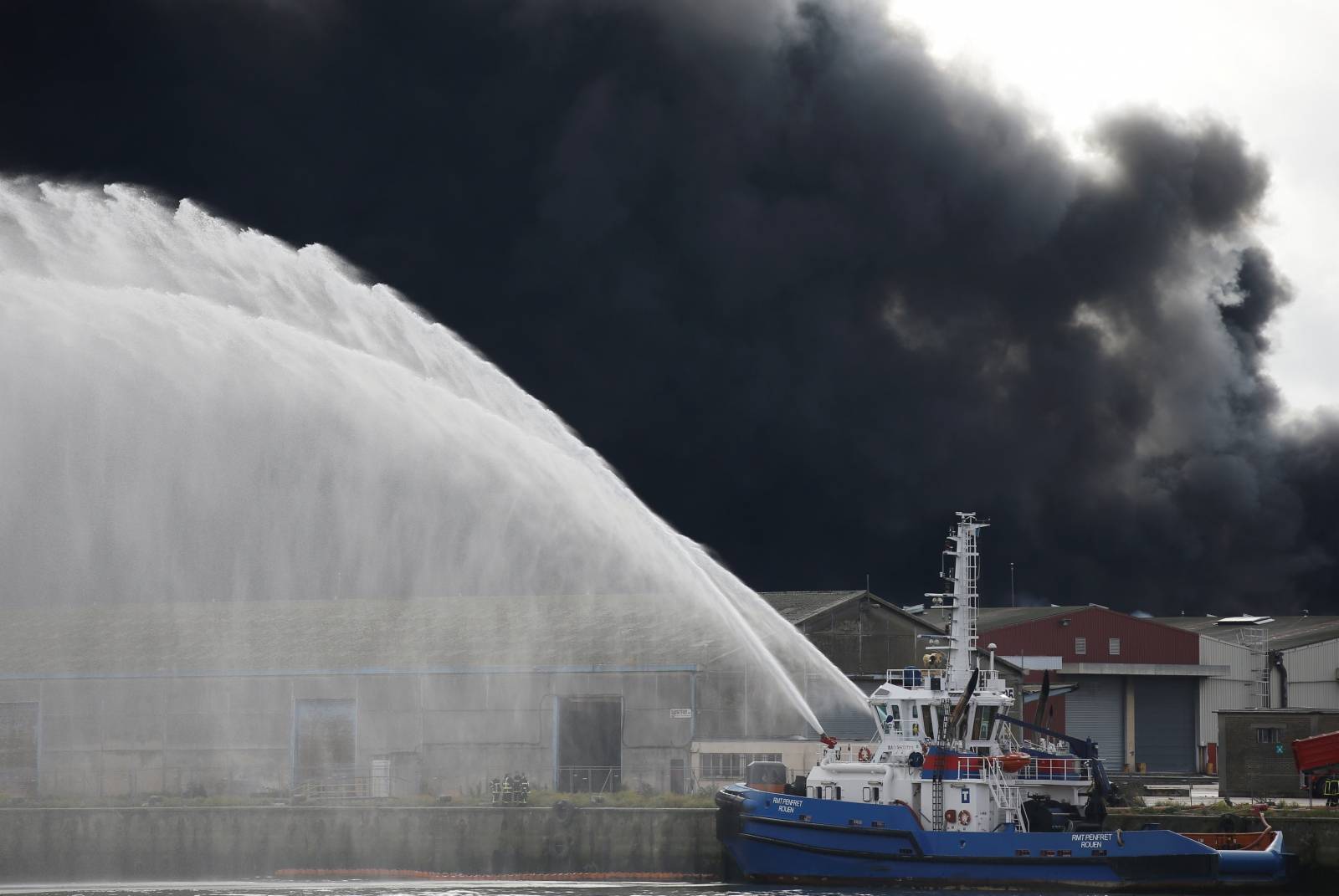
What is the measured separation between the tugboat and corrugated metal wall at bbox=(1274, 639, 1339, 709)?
3538 cm

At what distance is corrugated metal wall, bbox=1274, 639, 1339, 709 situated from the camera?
72.2m

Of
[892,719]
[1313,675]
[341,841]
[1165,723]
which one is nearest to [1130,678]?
[1165,723]

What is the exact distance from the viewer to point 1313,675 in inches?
2869

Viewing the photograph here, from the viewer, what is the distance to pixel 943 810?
38344 mm

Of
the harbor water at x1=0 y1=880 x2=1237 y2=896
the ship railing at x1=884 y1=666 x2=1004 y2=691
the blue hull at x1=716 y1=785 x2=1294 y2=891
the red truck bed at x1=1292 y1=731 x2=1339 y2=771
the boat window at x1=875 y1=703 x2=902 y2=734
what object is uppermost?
the ship railing at x1=884 y1=666 x2=1004 y2=691

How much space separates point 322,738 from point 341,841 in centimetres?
959

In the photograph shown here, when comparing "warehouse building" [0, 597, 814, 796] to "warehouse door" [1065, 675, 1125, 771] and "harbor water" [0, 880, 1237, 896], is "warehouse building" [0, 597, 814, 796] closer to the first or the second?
"harbor water" [0, 880, 1237, 896]

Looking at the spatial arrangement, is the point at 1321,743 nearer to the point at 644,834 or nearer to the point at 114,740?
the point at 644,834

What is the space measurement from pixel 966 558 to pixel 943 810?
6.01m

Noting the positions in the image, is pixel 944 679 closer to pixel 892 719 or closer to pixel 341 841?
pixel 892 719

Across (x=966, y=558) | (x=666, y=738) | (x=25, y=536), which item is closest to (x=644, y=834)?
(x=666, y=738)

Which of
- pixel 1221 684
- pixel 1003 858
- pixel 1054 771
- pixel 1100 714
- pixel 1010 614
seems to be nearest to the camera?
pixel 1003 858

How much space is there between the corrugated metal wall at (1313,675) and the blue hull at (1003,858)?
37.0 meters

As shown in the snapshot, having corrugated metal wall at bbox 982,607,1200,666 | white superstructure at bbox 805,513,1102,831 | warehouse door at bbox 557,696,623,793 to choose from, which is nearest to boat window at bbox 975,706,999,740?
white superstructure at bbox 805,513,1102,831
